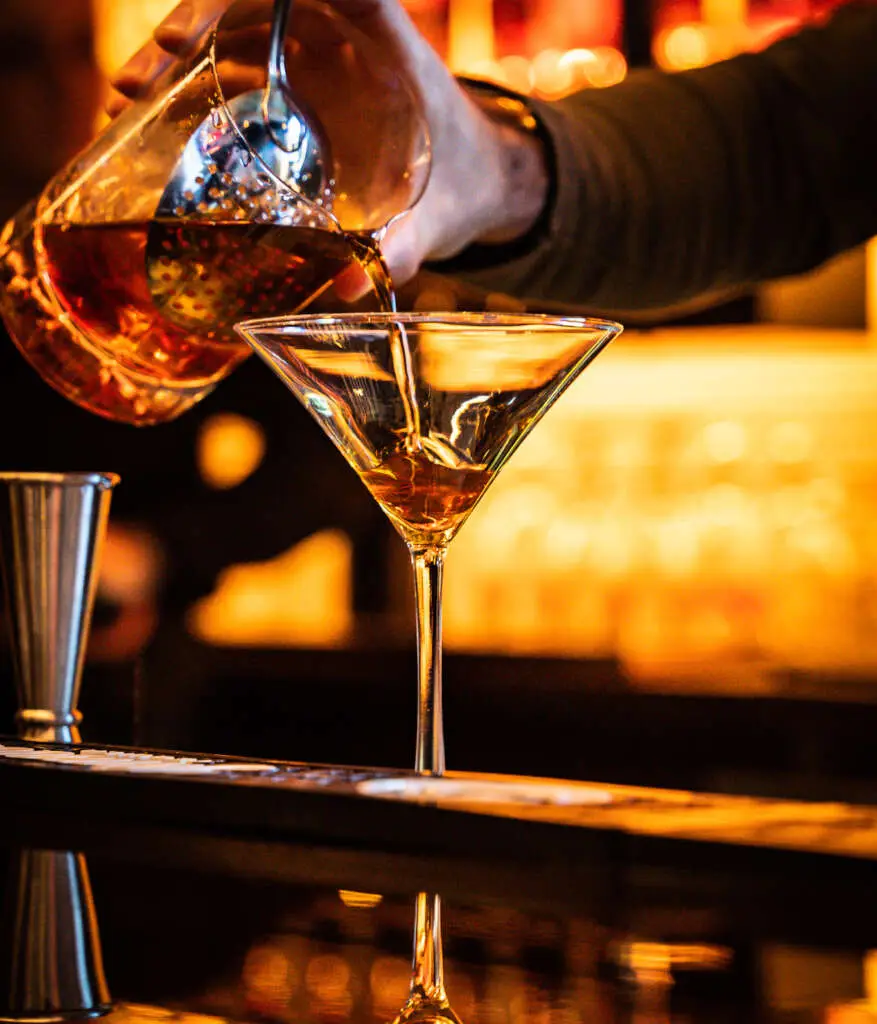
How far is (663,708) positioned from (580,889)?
1.46 m

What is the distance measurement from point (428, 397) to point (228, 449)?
214 centimetres

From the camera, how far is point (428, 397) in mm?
697

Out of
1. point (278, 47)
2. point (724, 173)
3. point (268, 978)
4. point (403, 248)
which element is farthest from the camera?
→ point (724, 173)

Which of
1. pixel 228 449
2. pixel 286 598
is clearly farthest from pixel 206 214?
pixel 228 449

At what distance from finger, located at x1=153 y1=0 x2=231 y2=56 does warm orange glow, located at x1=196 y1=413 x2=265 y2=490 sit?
6.39ft

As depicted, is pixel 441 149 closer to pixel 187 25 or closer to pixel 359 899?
pixel 187 25

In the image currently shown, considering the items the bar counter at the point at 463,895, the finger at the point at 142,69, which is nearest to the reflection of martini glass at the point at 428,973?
the bar counter at the point at 463,895

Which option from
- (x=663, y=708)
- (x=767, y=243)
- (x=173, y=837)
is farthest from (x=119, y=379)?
(x=663, y=708)

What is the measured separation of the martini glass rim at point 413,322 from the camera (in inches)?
26.0

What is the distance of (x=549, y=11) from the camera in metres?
2.39

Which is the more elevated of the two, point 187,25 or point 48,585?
point 187,25

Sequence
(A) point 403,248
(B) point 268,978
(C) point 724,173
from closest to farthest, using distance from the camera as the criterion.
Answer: (B) point 268,978, (A) point 403,248, (C) point 724,173

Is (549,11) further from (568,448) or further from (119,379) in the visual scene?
(119,379)

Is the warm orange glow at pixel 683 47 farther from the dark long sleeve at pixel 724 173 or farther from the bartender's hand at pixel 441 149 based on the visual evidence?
the bartender's hand at pixel 441 149
